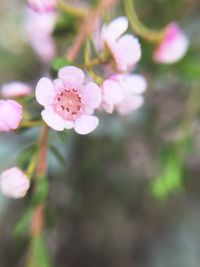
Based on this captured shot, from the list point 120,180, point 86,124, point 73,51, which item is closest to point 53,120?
point 86,124

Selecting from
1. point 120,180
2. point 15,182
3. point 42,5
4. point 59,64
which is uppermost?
point 120,180

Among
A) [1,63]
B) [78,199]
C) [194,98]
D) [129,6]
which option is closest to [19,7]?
[1,63]

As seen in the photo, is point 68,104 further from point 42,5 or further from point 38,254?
point 38,254

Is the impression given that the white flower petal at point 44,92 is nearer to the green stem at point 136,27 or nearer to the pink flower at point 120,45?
the pink flower at point 120,45

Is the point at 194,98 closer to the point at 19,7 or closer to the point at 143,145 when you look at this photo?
the point at 143,145

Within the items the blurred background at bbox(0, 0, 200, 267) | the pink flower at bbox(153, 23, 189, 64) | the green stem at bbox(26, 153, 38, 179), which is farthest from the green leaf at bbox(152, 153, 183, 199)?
the green stem at bbox(26, 153, 38, 179)

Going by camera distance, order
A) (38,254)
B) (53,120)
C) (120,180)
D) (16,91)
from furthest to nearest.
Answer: (120,180) < (38,254) < (16,91) < (53,120)
